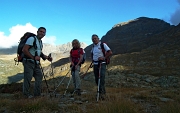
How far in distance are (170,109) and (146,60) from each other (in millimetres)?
97998

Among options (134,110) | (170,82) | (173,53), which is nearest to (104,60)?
(134,110)

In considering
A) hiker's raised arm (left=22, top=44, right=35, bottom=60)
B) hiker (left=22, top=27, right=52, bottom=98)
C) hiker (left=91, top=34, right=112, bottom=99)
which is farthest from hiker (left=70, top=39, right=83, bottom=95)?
hiker's raised arm (left=22, top=44, right=35, bottom=60)

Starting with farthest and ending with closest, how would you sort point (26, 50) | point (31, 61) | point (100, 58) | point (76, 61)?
point (76, 61), point (100, 58), point (31, 61), point (26, 50)

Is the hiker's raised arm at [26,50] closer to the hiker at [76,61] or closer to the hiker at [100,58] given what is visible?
the hiker at [100,58]

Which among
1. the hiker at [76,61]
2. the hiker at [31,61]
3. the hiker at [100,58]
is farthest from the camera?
the hiker at [76,61]

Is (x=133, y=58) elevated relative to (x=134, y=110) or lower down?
elevated

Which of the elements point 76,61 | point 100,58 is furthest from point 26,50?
point 76,61

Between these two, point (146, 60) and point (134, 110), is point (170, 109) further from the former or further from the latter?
point (146, 60)

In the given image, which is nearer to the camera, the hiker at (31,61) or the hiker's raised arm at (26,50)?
the hiker's raised arm at (26,50)

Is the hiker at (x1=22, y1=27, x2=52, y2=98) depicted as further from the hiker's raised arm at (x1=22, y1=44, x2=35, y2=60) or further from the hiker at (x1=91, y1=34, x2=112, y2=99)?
the hiker at (x1=91, y1=34, x2=112, y2=99)

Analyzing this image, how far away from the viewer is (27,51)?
766 centimetres

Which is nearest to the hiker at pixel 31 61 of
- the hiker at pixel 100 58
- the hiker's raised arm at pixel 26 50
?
the hiker's raised arm at pixel 26 50

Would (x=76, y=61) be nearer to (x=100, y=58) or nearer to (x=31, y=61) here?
(x=100, y=58)

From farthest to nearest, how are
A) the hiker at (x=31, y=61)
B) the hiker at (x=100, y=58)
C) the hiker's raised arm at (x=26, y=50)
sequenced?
the hiker at (x=100, y=58) < the hiker at (x=31, y=61) < the hiker's raised arm at (x=26, y=50)
